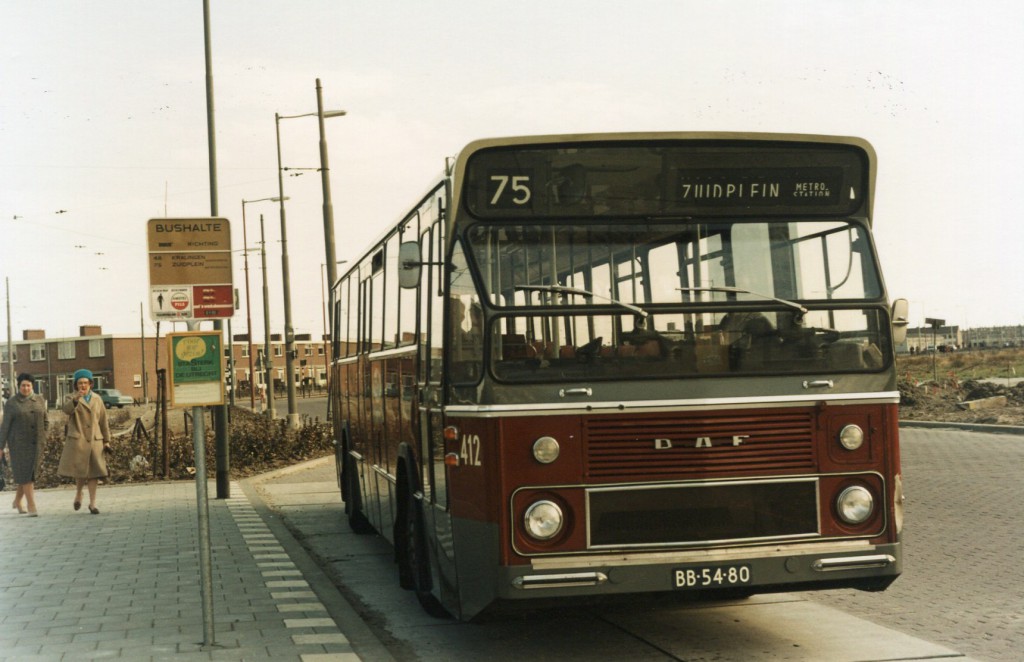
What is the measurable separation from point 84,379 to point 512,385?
10942mm

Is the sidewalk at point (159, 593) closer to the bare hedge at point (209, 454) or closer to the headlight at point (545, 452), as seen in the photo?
the headlight at point (545, 452)

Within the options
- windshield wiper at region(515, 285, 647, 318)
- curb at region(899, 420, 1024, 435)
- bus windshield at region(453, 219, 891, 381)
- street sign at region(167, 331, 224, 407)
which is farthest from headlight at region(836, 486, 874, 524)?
curb at region(899, 420, 1024, 435)

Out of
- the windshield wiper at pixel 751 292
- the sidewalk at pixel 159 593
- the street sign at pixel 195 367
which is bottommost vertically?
the sidewalk at pixel 159 593

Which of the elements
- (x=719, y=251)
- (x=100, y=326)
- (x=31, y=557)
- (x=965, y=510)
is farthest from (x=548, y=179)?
(x=100, y=326)

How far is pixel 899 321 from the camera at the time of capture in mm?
7488

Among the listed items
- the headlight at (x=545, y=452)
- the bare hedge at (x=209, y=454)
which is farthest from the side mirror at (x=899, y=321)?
the bare hedge at (x=209, y=454)

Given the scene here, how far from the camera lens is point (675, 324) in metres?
7.26

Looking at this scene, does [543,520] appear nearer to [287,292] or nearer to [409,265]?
[409,265]

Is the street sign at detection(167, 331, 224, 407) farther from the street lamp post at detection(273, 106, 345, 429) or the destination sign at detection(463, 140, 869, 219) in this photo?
the street lamp post at detection(273, 106, 345, 429)

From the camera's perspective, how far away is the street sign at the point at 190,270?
8.48 meters

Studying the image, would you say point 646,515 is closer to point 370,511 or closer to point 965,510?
point 370,511

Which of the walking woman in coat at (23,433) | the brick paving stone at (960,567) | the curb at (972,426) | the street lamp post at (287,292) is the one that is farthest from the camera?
the street lamp post at (287,292)

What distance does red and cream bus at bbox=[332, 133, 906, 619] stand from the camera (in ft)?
23.1

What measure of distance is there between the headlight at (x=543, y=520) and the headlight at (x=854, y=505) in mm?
1606
